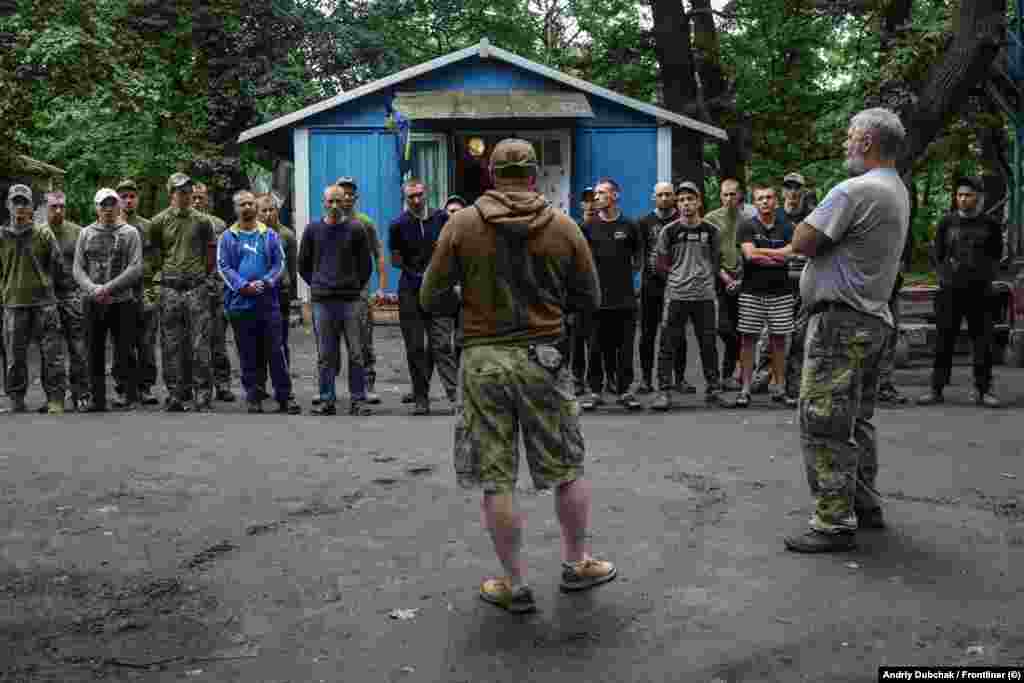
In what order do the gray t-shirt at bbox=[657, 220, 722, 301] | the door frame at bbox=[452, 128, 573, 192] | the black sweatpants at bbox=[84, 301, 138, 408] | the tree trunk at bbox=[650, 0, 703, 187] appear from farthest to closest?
1. the tree trunk at bbox=[650, 0, 703, 187]
2. the door frame at bbox=[452, 128, 573, 192]
3. the black sweatpants at bbox=[84, 301, 138, 408]
4. the gray t-shirt at bbox=[657, 220, 722, 301]

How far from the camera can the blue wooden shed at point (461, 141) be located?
58.9 ft

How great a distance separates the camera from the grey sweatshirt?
10398 mm

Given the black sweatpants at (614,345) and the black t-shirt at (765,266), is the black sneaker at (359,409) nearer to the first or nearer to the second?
the black sweatpants at (614,345)

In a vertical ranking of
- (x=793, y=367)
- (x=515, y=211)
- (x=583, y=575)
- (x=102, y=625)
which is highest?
(x=515, y=211)

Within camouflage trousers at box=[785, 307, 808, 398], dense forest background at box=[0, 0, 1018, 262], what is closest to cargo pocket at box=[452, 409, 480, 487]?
camouflage trousers at box=[785, 307, 808, 398]

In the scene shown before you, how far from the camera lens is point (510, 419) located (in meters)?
4.77

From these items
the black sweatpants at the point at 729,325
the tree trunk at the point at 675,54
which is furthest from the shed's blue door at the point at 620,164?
the black sweatpants at the point at 729,325

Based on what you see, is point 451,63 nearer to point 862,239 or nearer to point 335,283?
point 335,283

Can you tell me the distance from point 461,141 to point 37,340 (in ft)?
29.4

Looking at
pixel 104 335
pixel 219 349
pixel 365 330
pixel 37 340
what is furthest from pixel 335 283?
pixel 37 340

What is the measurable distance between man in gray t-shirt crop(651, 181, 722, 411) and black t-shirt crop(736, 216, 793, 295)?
287 mm

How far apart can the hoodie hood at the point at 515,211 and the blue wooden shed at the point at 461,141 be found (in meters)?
13.2

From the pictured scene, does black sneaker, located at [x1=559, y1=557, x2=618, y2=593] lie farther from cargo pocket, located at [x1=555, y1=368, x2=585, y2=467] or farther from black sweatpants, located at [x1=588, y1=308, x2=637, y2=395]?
black sweatpants, located at [x1=588, y1=308, x2=637, y2=395]

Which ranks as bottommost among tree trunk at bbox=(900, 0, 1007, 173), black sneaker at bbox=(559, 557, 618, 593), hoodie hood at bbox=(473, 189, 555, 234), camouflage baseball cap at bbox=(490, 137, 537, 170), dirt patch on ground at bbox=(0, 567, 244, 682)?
Result: dirt patch on ground at bbox=(0, 567, 244, 682)
